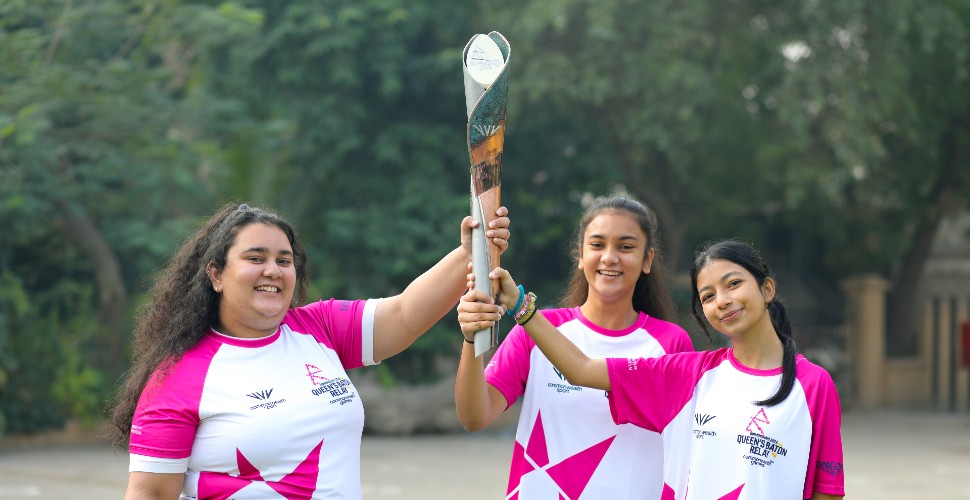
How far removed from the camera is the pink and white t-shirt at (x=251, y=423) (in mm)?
2602

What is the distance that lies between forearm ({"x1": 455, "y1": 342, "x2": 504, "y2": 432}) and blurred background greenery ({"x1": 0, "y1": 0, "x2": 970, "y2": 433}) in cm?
787

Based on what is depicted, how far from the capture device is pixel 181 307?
2.84 meters

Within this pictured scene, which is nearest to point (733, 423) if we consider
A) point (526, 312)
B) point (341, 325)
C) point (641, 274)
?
point (526, 312)

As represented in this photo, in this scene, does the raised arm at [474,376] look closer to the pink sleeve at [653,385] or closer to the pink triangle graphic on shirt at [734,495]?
the pink sleeve at [653,385]

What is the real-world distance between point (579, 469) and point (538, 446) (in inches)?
5.5

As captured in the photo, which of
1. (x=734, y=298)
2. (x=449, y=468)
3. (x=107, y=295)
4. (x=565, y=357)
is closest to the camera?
(x=734, y=298)

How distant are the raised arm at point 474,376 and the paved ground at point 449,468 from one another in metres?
5.75

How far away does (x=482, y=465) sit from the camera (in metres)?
10.6

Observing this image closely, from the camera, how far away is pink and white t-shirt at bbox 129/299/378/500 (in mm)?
2602

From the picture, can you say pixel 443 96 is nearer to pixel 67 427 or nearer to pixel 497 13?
pixel 497 13

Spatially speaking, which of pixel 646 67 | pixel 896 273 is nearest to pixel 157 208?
pixel 646 67

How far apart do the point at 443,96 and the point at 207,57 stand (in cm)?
273

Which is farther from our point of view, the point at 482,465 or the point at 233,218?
the point at 482,465

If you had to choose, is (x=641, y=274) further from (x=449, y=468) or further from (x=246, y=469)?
(x=449, y=468)
